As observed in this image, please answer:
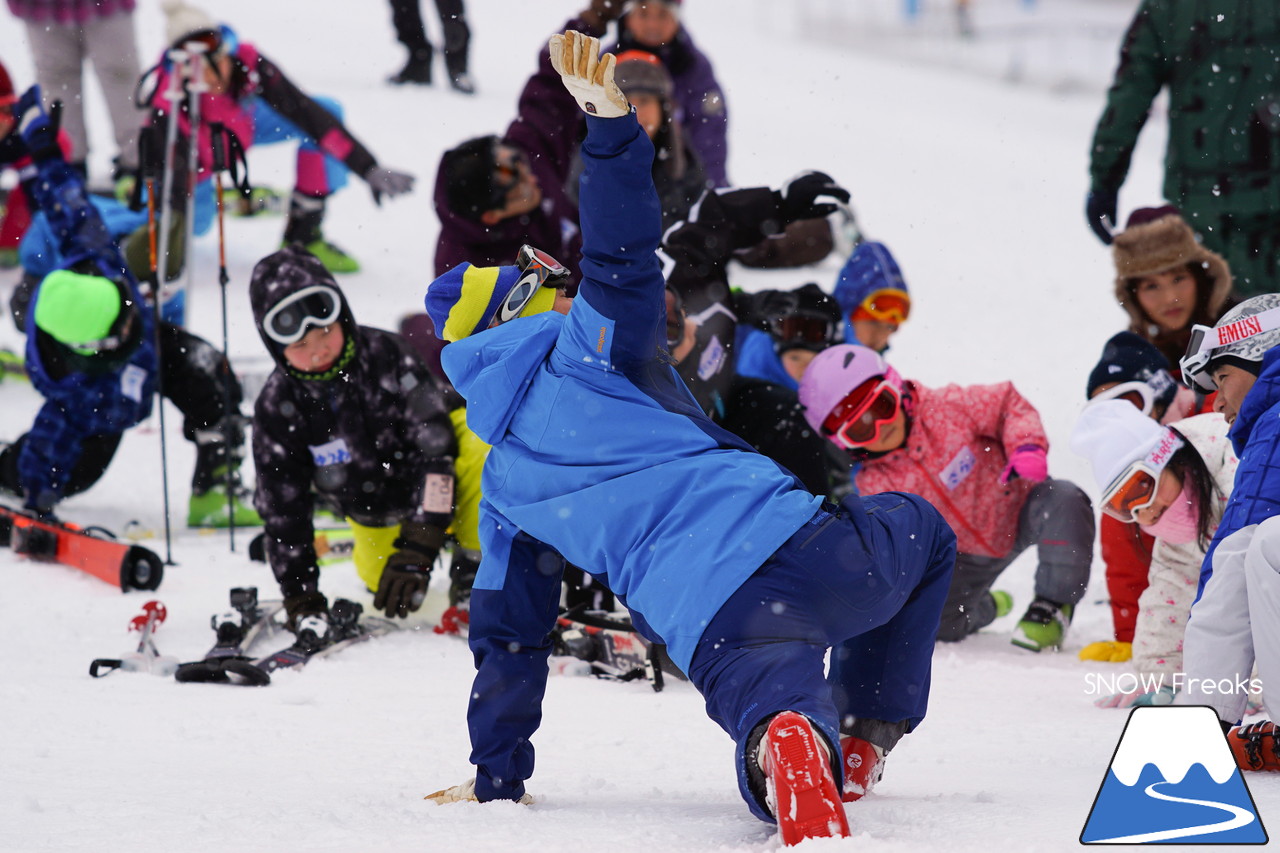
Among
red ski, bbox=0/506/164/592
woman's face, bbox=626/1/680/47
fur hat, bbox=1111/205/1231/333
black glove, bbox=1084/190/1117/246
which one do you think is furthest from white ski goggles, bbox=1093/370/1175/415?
woman's face, bbox=626/1/680/47

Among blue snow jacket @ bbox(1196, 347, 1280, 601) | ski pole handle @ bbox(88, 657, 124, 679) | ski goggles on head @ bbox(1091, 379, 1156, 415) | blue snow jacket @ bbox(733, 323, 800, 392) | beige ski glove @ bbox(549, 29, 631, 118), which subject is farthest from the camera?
blue snow jacket @ bbox(733, 323, 800, 392)

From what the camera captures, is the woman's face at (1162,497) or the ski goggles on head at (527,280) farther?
A: the woman's face at (1162,497)

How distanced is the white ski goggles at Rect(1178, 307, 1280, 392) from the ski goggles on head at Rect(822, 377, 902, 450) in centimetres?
118

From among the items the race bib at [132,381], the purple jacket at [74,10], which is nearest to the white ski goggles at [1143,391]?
the race bib at [132,381]

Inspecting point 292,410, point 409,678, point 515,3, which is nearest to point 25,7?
point 292,410

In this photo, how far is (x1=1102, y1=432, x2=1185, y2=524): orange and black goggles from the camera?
352 cm

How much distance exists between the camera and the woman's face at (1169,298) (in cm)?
472

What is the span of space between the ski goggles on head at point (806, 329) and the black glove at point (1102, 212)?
114cm

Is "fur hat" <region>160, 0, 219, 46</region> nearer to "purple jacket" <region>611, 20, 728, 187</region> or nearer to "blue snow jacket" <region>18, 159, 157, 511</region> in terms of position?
"blue snow jacket" <region>18, 159, 157, 511</region>

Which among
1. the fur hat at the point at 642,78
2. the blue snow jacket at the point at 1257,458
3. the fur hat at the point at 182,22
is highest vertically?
the fur hat at the point at 182,22

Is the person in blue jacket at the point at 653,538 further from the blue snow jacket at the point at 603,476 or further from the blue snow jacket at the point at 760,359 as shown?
the blue snow jacket at the point at 760,359

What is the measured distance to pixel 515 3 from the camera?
20.6 metres

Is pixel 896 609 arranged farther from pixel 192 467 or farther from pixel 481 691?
pixel 192 467

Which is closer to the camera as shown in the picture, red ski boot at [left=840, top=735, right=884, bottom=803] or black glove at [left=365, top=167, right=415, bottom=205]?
red ski boot at [left=840, top=735, right=884, bottom=803]
